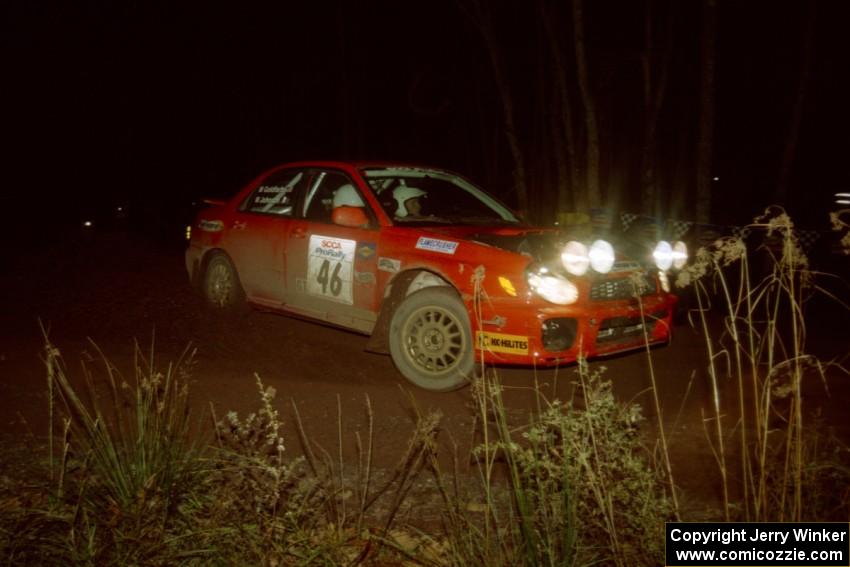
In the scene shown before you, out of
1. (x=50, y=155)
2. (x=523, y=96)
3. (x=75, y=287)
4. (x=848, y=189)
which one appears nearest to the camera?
(x=75, y=287)

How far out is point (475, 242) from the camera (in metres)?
4.95

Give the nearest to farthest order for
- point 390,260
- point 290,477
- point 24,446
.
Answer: point 290,477 → point 24,446 → point 390,260

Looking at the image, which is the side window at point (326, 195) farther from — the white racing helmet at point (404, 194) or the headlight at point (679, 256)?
the headlight at point (679, 256)

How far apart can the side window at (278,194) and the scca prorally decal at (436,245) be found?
5.36 ft

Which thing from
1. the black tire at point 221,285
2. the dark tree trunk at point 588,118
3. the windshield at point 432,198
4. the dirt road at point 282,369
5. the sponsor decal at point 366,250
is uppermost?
the dark tree trunk at point 588,118

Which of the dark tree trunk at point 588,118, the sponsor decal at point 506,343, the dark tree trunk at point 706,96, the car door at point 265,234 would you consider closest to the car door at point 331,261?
the car door at point 265,234

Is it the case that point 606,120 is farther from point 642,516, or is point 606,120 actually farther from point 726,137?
point 642,516

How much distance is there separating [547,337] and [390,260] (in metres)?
1.31

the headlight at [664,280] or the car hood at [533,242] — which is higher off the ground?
the car hood at [533,242]

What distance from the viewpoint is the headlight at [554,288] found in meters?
4.69

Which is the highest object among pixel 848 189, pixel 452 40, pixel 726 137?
pixel 452 40

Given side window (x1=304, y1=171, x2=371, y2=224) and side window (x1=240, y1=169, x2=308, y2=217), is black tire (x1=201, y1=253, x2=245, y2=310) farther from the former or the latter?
side window (x1=304, y1=171, x2=371, y2=224)

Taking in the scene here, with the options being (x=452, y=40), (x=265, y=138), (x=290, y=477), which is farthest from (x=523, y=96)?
(x=290, y=477)

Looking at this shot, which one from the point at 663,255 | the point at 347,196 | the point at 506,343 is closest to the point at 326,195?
the point at 347,196
